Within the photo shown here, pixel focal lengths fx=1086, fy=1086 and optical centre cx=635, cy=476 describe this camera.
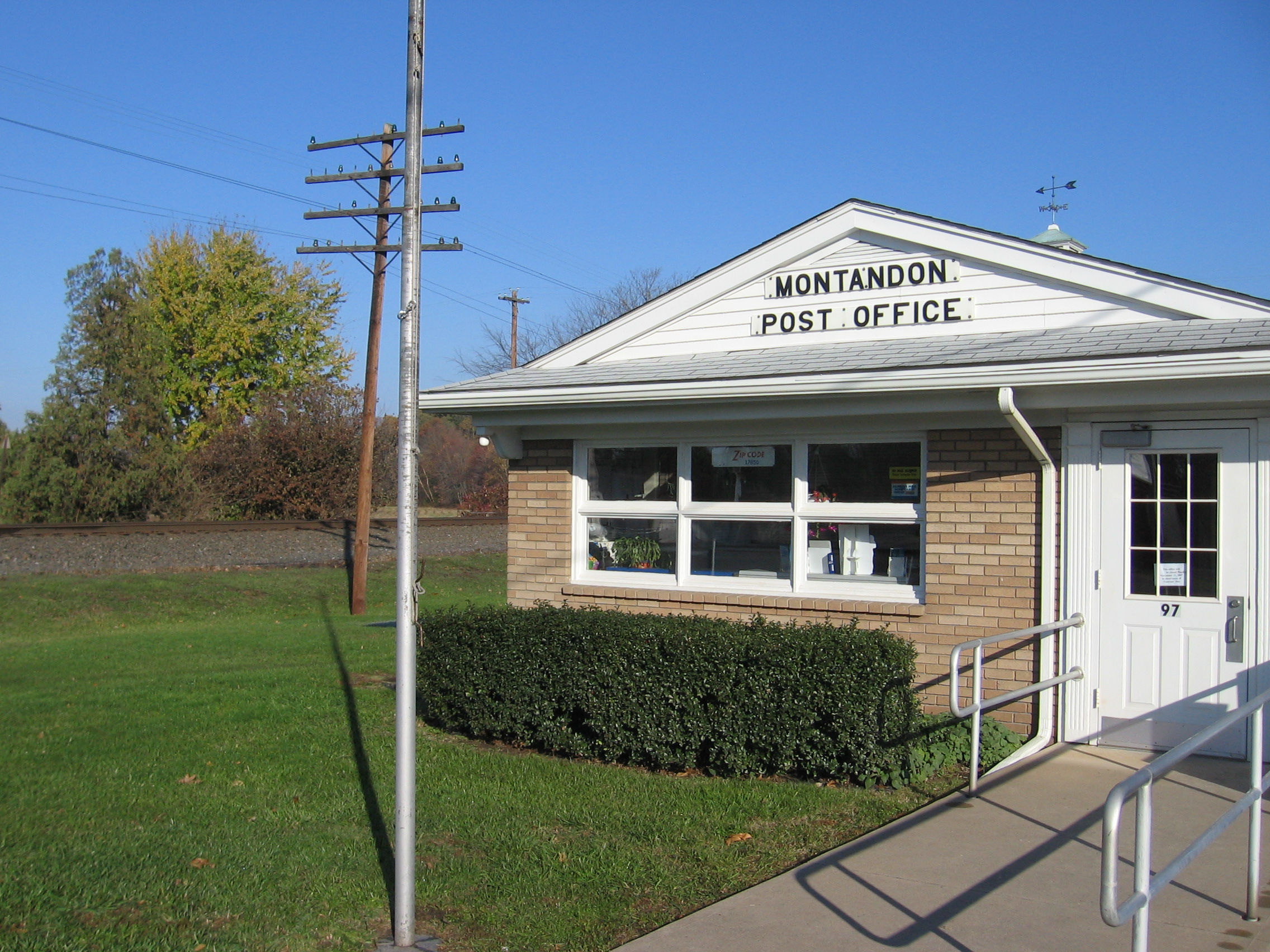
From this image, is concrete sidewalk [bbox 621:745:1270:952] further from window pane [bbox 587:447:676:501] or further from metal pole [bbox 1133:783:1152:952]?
window pane [bbox 587:447:676:501]

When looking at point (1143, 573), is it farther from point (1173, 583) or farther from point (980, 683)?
point (980, 683)

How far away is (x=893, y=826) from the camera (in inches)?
237

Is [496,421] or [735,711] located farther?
[496,421]

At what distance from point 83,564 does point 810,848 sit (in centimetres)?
1824

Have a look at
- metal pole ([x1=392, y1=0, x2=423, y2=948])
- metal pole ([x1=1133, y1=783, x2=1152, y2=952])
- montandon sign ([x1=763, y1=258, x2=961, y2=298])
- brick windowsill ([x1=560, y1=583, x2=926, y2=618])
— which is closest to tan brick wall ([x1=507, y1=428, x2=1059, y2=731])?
brick windowsill ([x1=560, y1=583, x2=926, y2=618])

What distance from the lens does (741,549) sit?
9.23 meters

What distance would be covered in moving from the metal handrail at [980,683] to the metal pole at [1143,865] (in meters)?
2.66

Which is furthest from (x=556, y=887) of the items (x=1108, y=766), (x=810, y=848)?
(x=1108, y=766)

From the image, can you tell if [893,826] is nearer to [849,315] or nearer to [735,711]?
[735,711]

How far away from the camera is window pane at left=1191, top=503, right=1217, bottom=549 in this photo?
7.17 m

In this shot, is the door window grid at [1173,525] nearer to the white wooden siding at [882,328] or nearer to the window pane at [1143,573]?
the window pane at [1143,573]

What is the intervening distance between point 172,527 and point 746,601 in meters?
19.4

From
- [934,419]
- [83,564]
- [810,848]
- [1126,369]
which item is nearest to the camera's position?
[810,848]

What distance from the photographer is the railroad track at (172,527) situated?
22797mm
